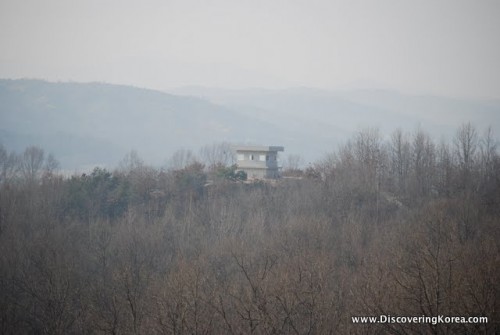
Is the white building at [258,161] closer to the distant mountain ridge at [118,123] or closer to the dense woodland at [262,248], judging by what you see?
the dense woodland at [262,248]

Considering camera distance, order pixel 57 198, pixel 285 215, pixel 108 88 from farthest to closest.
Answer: pixel 108 88, pixel 57 198, pixel 285 215

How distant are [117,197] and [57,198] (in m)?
3.60

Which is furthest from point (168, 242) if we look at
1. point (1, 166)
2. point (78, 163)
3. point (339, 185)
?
point (78, 163)

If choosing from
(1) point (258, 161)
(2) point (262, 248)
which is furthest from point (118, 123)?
(2) point (262, 248)

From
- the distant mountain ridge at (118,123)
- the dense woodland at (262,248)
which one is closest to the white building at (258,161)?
the dense woodland at (262,248)

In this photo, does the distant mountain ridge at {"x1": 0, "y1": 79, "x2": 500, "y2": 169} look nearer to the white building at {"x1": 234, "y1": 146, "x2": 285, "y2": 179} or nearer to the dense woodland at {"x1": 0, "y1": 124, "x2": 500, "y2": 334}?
the white building at {"x1": 234, "y1": 146, "x2": 285, "y2": 179}

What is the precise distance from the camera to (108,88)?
630ft

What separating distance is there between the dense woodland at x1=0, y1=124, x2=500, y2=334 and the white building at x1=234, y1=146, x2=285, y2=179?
213 cm

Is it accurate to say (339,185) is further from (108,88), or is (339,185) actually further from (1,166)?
(108,88)

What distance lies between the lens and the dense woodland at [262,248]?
43.7 ft

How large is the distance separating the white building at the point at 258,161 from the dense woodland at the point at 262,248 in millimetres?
2125

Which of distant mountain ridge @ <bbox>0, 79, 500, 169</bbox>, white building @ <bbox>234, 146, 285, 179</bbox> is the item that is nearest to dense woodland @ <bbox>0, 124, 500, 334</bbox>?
white building @ <bbox>234, 146, 285, 179</bbox>

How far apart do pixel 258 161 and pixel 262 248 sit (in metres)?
17.9

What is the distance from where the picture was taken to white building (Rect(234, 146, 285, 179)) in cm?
4162
